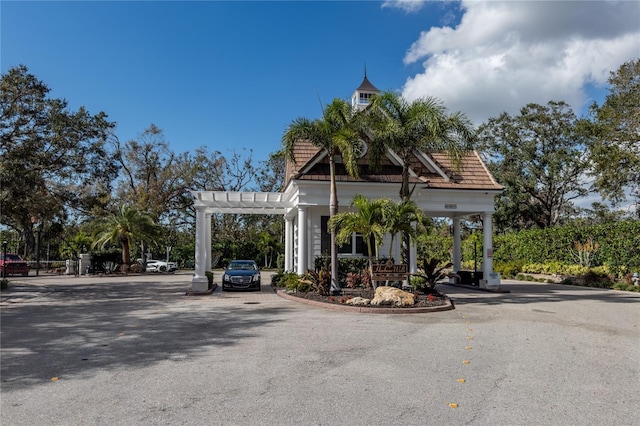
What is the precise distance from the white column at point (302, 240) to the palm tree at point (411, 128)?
411 centimetres

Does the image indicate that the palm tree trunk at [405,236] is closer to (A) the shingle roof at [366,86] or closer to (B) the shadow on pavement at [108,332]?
(B) the shadow on pavement at [108,332]

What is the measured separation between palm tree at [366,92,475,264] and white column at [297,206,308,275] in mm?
4111

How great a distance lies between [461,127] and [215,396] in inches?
508

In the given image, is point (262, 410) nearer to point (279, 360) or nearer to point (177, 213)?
point (279, 360)

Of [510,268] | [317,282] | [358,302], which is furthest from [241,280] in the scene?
[510,268]

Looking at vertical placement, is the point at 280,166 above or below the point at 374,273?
above

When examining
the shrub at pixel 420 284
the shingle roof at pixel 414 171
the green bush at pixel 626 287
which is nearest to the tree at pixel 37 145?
the shingle roof at pixel 414 171

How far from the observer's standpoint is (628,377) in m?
6.53

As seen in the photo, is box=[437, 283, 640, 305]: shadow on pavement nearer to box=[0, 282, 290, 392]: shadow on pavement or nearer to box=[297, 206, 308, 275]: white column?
box=[297, 206, 308, 275]: white column

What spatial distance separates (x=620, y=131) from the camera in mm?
25094

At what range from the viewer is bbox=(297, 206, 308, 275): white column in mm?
18797

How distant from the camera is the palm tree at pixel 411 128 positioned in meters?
15.6

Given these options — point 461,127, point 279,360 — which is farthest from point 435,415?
point 461,127

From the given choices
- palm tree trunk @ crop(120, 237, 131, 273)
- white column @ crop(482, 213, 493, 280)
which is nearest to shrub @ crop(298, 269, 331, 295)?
white column @ crop(482, 213, 493, 280)
